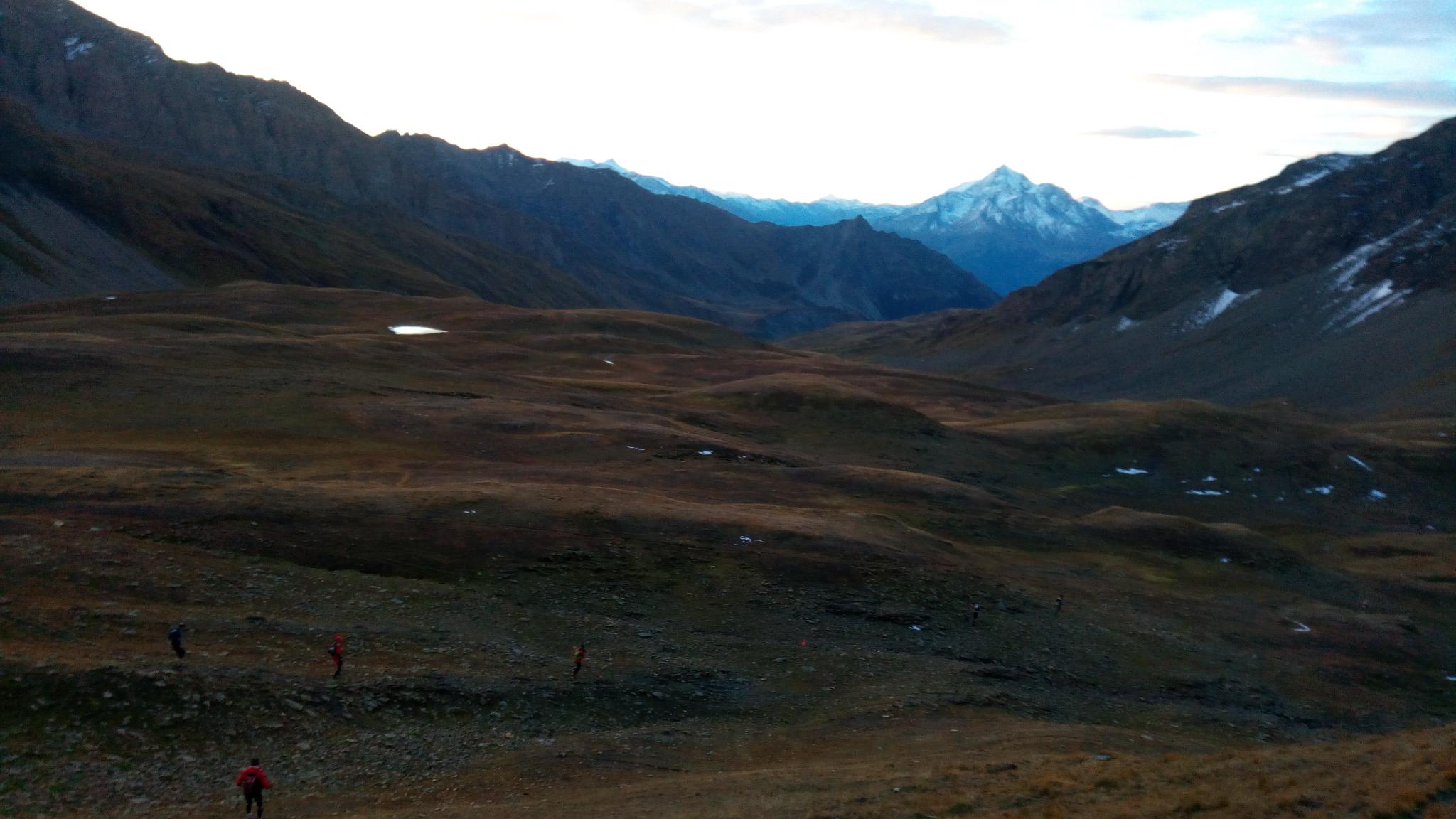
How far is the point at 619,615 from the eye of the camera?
35.5 metres

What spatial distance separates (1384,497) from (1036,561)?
2375 inches

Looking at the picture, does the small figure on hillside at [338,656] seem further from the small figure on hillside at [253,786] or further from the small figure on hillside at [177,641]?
the small figure on hillside at [253,786]

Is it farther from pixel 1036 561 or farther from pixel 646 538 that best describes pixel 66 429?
pixel 1036 561

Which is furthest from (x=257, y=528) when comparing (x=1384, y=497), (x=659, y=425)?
(x=1384, y=497)

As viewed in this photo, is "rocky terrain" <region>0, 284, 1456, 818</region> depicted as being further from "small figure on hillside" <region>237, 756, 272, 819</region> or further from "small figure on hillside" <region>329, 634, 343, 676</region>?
"small figure on hillside" <region>237, 756, 272, 819</region>

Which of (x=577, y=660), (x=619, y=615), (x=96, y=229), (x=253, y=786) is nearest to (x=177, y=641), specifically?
(x=253, y=786)

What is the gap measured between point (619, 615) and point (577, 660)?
609cm

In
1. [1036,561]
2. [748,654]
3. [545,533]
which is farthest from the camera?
[1036,561]

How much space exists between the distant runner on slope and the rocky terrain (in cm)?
51

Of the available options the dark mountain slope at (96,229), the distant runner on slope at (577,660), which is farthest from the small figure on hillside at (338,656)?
the dark mountain slope at (96,229)

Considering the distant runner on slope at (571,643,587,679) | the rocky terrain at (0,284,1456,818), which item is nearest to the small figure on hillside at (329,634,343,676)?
the rocky terrain at (0,284,1456,818)

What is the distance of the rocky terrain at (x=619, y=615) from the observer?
22.0 metres

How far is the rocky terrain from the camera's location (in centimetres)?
2202

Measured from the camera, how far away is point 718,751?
88.7ft
